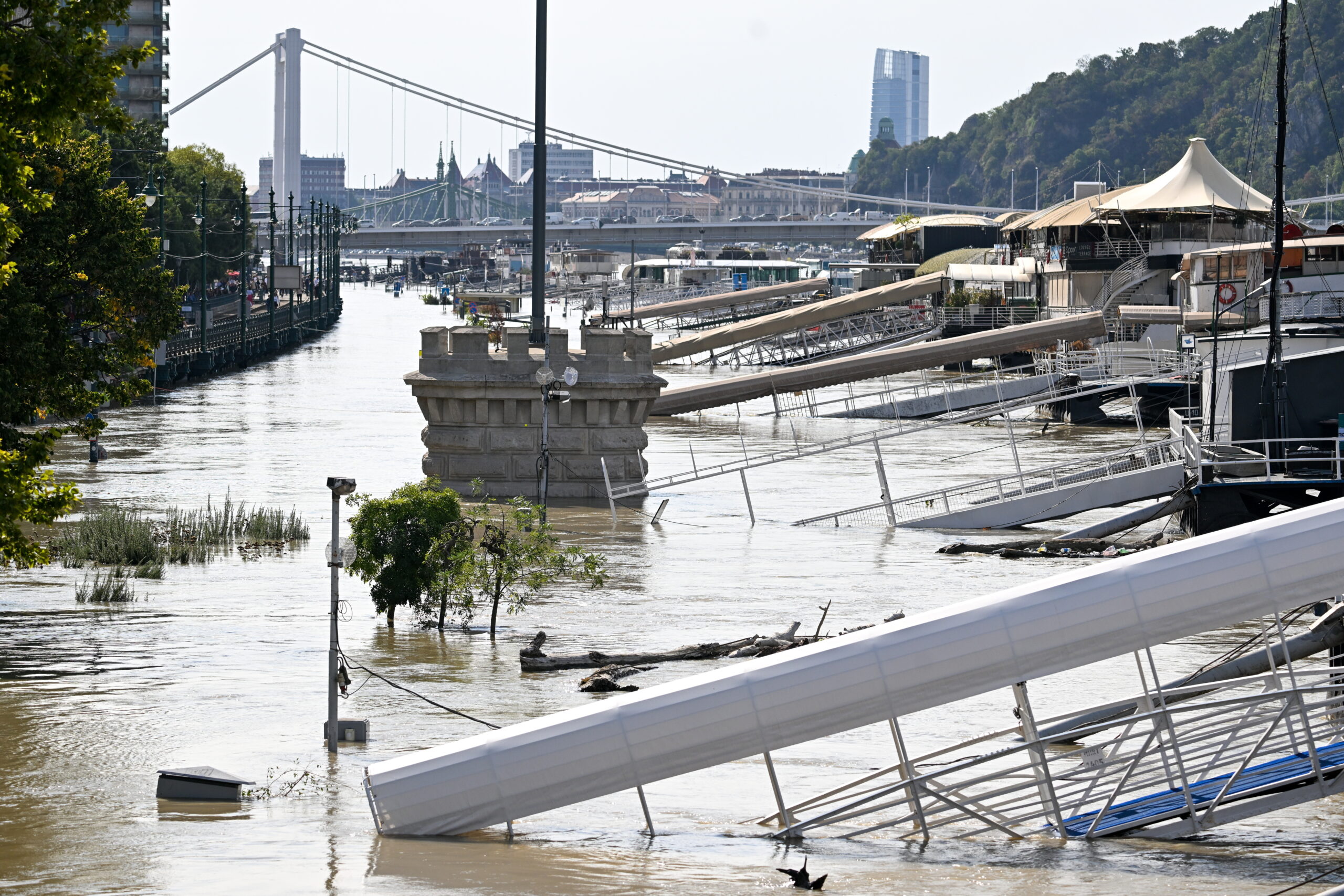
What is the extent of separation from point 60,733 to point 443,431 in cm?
1901

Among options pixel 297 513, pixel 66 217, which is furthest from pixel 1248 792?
pixel 297 513

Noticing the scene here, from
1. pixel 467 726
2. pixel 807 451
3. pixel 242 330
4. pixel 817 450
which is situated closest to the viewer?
pixel 467 726

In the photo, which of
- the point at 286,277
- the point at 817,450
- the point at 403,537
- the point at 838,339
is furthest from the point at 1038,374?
the point at 286,277

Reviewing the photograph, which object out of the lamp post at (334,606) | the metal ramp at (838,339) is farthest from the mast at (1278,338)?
the metal ramp at (838,339)

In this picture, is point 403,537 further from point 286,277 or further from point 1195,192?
point 286,277

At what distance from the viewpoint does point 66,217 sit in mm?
27891

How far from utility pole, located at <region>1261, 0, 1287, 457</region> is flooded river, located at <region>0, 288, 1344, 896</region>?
24.4 ft

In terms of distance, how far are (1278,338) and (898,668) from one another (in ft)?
84.8

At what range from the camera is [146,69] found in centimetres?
17550

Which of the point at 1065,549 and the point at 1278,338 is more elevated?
the point at 1278,338

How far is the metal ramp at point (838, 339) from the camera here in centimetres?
9512

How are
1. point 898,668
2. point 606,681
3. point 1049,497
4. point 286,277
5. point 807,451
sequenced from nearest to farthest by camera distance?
point 898,668, point 606,681, point 1049,497, point 807,451, point 286,277

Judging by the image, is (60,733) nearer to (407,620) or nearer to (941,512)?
(407,620)

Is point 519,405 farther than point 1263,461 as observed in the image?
Yes
